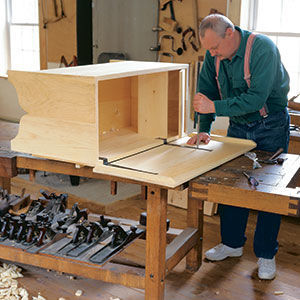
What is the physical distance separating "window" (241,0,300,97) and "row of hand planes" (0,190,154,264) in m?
2.18

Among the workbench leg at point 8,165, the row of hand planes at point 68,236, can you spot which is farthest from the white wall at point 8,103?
the workbench leg at point 8,165

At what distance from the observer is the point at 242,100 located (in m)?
2.43

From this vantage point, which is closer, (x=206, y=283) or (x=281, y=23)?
(x=206, y=283)

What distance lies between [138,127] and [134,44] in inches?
78.1

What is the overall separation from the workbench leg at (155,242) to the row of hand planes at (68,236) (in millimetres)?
290

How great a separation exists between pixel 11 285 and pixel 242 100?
1.63 m

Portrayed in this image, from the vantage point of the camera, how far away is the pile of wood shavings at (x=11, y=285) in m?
2.61

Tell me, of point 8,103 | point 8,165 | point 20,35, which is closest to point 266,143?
point 8,165

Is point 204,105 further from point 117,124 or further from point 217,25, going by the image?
point 117,124

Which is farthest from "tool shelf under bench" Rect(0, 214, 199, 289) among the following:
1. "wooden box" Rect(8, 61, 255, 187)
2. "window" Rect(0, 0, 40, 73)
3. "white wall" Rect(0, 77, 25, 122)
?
"window" Rect(0, 0, 40, 73)

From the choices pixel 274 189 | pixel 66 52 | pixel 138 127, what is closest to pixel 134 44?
pixel 66 52

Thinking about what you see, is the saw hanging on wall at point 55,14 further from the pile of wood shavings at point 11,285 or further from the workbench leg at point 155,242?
the workbench leg at point 155,242

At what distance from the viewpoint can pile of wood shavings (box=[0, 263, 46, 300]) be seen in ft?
8.56

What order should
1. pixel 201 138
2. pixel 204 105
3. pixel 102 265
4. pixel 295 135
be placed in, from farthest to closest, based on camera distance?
pixel 295 135
pixel 201 138
pixel 204 105
pixel 102 265
